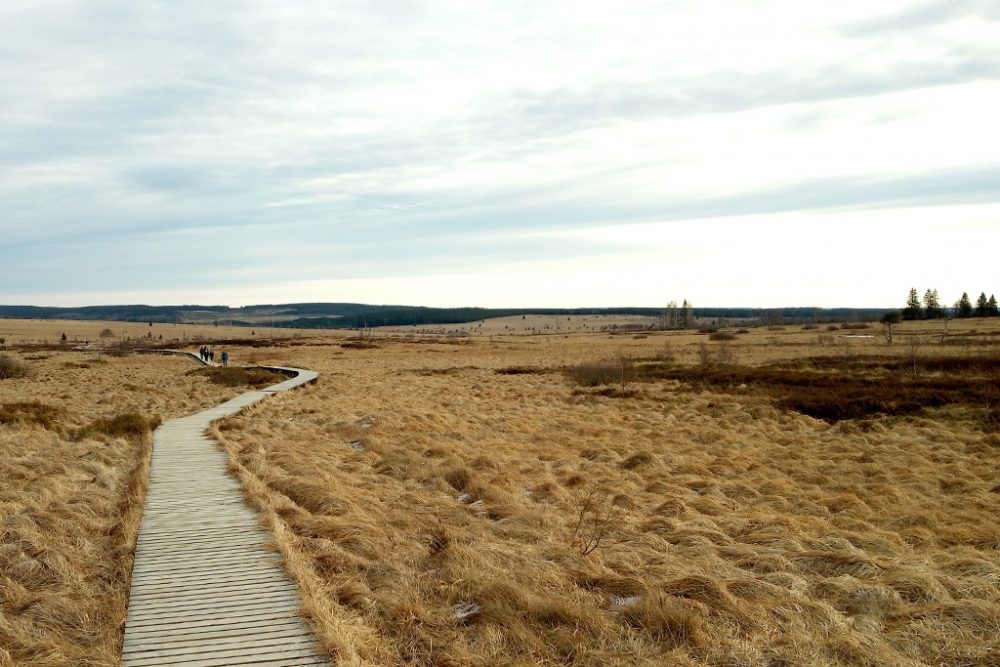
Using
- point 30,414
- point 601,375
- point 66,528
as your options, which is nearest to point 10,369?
point 30,414

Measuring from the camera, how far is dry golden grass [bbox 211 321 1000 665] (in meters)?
6.83

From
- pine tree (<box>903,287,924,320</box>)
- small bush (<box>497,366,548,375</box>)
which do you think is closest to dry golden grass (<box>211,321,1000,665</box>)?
small bush (<box>497,366,548,375</box>)

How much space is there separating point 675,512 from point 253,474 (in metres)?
7.74

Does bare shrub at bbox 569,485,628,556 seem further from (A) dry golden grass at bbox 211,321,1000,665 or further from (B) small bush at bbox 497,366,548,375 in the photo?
(B) small bush at bbox 497,366,548,375

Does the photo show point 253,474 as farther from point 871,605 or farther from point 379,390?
point 379,390

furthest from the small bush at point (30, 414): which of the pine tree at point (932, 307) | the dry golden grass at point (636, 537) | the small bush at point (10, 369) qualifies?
the pine tree at point (932, 307)

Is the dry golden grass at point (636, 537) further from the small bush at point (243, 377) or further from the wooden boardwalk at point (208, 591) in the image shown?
the small bush at point (243, 377)

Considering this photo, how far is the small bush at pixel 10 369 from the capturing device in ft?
136

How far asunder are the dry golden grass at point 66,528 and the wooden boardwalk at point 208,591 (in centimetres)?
25

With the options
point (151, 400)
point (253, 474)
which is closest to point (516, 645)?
point (253, 474)

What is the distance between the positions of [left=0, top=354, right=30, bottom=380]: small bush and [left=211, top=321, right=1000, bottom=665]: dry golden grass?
2908cm

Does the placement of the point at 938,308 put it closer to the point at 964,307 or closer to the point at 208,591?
the point at 964,307

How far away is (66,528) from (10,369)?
39275 millimetres

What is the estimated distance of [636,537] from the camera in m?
10.2
